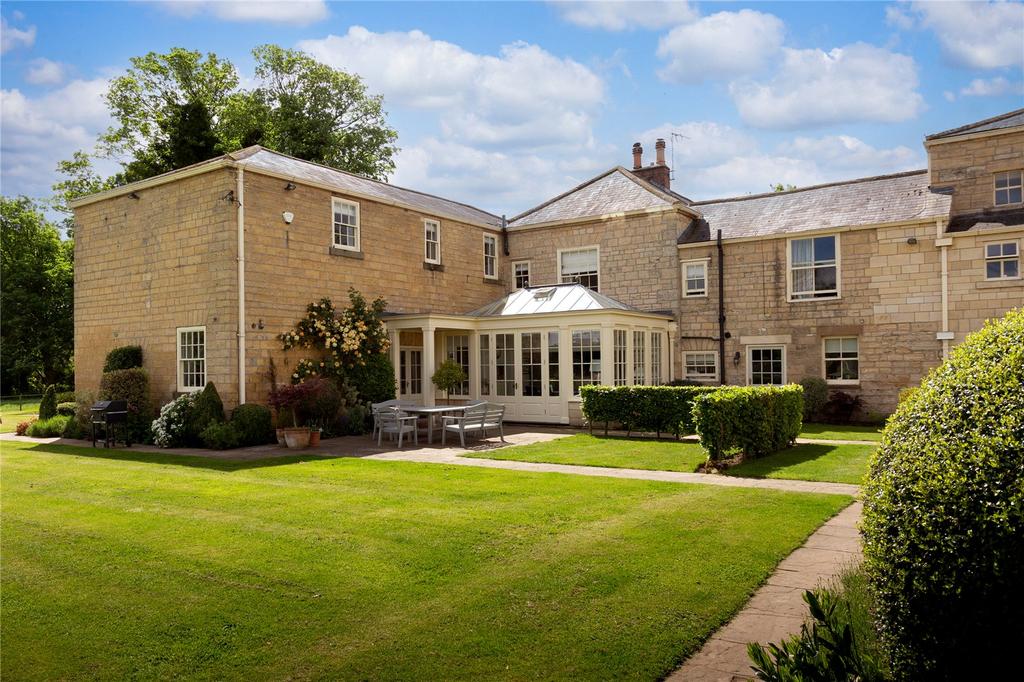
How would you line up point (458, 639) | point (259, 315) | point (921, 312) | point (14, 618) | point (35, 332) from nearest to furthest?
point (458, 639) < point (14, 618) < point (259, 315) < point (921, 312) < point (35, 332)

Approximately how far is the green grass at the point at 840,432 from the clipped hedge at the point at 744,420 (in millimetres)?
2984

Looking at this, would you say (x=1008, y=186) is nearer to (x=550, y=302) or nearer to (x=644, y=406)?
(x=644, y=406)

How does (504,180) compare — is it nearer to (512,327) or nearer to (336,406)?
(512,327)

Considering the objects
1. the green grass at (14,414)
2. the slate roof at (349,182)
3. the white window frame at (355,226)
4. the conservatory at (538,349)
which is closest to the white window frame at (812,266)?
the conservatory at (538,349)

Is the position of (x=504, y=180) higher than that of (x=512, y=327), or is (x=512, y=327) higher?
(x=504, y=180)

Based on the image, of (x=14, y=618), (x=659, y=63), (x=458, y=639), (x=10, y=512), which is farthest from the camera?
(x=659, y=63)

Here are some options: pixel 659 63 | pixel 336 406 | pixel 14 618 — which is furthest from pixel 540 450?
pixel 14 618

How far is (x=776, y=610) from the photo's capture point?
4.96 metres

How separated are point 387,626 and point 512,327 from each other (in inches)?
595

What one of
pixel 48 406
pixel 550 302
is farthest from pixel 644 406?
pixel 48 406

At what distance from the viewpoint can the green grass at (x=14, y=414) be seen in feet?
73.0

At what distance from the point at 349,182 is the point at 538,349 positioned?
23.4 feet

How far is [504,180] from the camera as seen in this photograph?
20.9 metres

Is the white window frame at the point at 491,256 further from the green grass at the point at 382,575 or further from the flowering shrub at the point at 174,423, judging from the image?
the green grass at the point at 382,575
